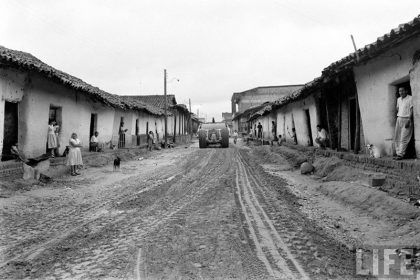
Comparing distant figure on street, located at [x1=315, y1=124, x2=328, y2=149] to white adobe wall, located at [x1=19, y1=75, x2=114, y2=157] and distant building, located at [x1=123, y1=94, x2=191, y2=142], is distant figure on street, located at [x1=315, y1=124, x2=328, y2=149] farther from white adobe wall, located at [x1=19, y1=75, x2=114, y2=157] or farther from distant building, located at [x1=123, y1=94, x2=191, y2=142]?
distant building, located at [x1=123, y1=94, x2=191, y2=142]

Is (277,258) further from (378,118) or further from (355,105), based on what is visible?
(355,105)

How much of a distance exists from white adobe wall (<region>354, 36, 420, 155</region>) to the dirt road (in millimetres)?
2640

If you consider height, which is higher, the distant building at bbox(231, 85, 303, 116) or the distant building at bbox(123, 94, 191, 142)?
the distant building at bbox(231, 85, 303, 116)

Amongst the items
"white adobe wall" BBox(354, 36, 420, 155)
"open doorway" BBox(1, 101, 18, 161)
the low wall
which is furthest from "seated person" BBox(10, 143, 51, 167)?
"white adobe wall" BBox(354, 36, 420, 155)

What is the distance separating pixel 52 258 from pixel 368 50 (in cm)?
701

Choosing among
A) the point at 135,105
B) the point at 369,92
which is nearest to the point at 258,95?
the point at 135,105

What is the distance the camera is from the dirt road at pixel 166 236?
149 inches

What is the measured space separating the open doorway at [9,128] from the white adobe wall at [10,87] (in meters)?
0.13

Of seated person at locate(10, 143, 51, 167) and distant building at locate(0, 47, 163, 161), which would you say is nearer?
distant building at locate(0, 47, 163, 161)

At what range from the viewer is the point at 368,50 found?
7754 mm

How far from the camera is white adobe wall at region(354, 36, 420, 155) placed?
7.16m

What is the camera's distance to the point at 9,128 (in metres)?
10.3

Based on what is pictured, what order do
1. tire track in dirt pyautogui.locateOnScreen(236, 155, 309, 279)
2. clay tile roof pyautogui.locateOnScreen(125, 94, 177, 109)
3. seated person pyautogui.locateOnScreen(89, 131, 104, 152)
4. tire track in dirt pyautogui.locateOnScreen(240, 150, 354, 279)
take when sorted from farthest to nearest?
clay tile roof pyautogui.locateOnScreen(125, 94, 177, 109) < seated person pyautogui.locateOnScreen(89, 131, 104, 152) < tire track in dirt pyautogui.locateOnScreen(240, 150, 354, 279) < tire track in dirt pyautogui.locateOnScreen(236, 155, 309, 279)

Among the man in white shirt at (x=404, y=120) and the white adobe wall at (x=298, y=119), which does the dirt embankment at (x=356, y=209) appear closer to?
the man in white shirt at (x=404, y=120)
